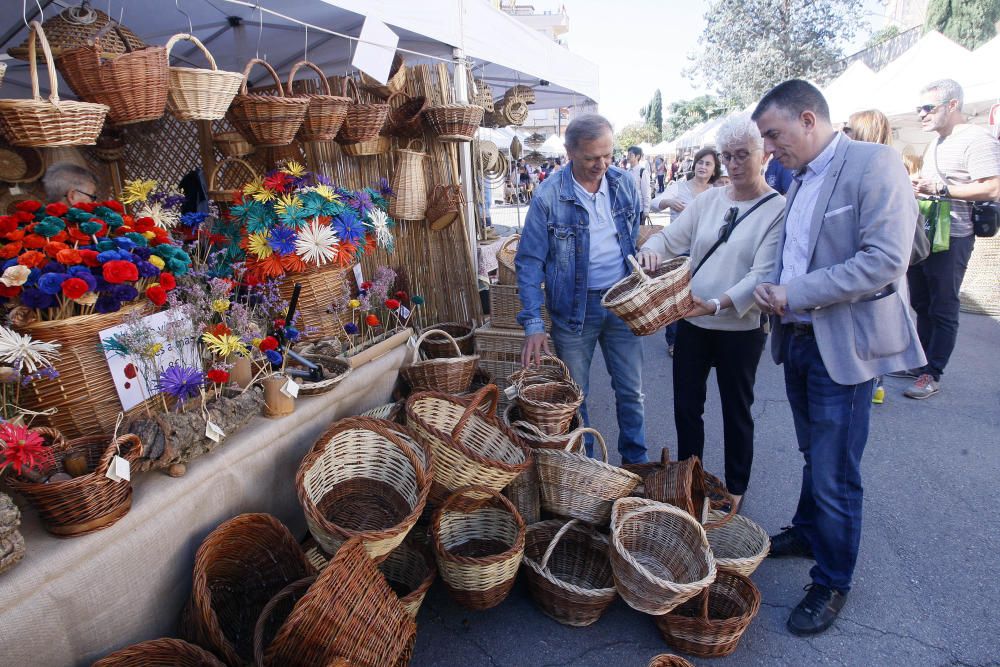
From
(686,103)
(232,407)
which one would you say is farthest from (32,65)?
(686,103)

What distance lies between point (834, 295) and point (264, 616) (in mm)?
1885

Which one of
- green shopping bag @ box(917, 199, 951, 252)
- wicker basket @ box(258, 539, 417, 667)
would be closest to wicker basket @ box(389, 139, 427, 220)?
wicker basket @ box(258, 539, 417, 667)

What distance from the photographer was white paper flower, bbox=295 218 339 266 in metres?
2.27

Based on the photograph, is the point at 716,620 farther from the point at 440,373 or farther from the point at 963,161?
the point at 963,161

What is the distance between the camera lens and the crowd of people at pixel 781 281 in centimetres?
177

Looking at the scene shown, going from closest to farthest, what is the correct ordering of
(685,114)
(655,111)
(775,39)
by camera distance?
(775,39), (685,114), (655,111)

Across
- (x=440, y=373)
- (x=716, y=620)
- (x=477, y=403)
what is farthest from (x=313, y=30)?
(x=716, y=620)

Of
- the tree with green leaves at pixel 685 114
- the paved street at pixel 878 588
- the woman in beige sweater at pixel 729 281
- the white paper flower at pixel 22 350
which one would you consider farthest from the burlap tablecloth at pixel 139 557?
the tree with green leaves at pixel 685 114

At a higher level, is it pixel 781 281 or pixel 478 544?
pixel 781 281

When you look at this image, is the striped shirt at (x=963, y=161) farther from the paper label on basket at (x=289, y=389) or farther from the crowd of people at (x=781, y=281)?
the paper label on basket at (x=289, y=389)

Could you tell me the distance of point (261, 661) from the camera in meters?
1.35

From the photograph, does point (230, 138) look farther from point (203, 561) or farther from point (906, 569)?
point (906, 569)

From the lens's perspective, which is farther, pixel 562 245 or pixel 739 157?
pixel 562 245

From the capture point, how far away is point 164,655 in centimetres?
142
